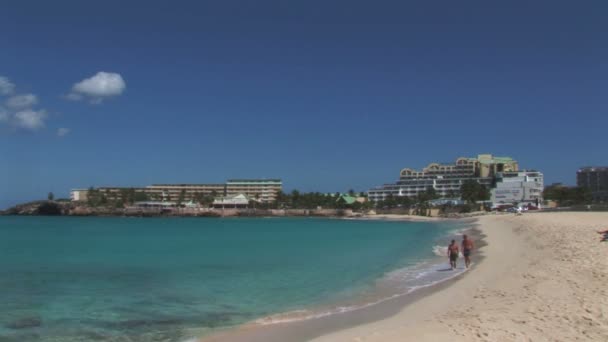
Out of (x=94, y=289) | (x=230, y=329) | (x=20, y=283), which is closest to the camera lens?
(x=230, y=329)

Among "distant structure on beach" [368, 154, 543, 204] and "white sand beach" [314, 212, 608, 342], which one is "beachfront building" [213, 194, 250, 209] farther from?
"white sand beach" [314, 212, 608, 342]

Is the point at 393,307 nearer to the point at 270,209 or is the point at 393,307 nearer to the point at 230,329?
the point at 230,329

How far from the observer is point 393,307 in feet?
46.3

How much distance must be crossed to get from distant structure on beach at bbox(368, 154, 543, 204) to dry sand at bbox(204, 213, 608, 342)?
14232cm

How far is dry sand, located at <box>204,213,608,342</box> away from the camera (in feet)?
31.9

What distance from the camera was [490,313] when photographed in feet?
37.6

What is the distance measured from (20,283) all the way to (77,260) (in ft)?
36.5

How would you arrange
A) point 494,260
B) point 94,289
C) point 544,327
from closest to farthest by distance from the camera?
point 544,327 < point 94,289 < point 494,260

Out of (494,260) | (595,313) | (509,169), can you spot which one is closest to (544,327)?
(595,313)

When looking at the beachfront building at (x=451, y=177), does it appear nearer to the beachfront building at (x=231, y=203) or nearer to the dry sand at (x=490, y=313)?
the beachfront building at (x=231, y=203)

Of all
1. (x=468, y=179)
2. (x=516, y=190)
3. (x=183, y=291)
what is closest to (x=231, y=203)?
(x=468, y=179)

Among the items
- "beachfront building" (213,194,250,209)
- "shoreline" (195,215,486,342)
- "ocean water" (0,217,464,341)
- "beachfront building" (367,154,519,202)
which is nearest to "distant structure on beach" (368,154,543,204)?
"beachfront building" (367,154,519,202)

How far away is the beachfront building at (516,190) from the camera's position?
14475cm

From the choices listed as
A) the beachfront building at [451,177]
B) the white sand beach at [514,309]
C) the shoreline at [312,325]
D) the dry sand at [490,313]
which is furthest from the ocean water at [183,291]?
the beachfront building at [451,177]
